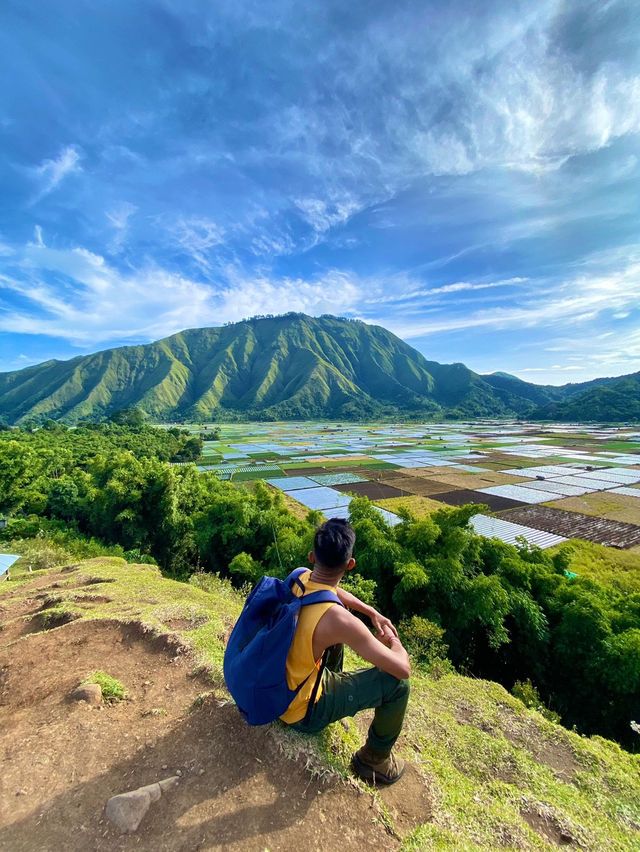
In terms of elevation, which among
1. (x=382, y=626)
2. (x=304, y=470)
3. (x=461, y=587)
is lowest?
(x=304, y=470)

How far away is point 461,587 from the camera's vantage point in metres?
11.1

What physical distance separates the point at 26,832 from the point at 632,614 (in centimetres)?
1359

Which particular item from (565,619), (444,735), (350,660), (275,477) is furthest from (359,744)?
(275,477)

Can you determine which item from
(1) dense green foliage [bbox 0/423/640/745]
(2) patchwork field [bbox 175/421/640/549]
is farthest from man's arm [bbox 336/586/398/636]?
(2) patchwork field [bbox 175/421/640/549]

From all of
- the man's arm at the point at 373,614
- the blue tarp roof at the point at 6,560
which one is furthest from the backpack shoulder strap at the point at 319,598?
the blue tarp roof at the point at 6,560

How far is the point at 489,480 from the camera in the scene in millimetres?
46781

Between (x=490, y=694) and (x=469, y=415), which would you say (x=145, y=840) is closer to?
(x=490, y=694)

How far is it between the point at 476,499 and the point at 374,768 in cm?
3815

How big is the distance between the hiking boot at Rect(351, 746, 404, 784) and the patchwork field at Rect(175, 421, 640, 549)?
73.1ft

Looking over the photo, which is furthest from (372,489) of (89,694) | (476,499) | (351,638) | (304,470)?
(351,638)

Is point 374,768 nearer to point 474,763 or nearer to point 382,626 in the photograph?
point 382,626

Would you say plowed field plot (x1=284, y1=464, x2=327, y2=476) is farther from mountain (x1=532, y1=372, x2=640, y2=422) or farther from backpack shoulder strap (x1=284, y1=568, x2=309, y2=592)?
mountain (x1=532, y1=372, x2=640, y2=422)

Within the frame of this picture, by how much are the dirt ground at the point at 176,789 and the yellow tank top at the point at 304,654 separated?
2.35 ft

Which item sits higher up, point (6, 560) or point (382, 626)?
point (382, 626)
